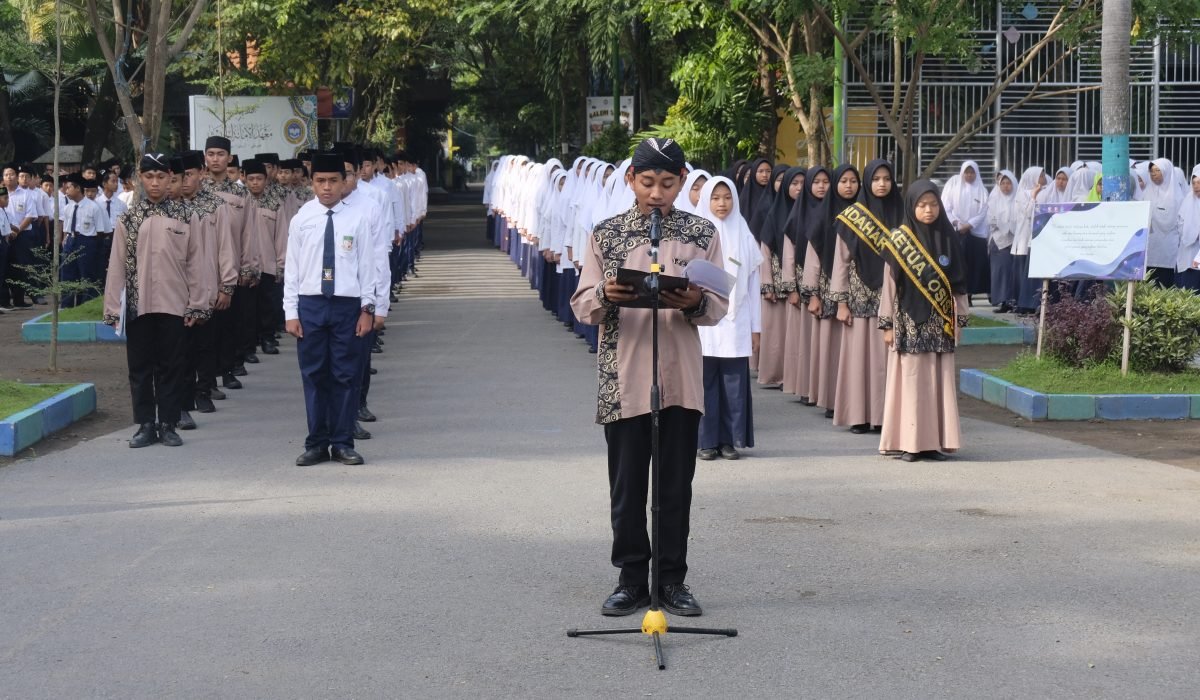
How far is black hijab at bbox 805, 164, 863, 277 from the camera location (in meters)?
11.8

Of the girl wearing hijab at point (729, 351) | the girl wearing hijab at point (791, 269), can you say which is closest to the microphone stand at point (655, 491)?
the girl wearing hijab at point (729, 351)

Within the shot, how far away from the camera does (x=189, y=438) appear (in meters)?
11.2

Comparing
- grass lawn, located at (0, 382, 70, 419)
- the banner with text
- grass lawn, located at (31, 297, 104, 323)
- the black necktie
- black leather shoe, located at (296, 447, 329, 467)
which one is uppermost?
the banner with text

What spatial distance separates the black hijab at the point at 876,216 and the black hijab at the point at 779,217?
179 cm

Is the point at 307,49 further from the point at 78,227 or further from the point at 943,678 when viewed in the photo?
the point at 943,678

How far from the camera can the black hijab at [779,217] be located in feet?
42.8

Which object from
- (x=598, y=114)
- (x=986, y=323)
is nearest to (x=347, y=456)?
(x=986, y=323)

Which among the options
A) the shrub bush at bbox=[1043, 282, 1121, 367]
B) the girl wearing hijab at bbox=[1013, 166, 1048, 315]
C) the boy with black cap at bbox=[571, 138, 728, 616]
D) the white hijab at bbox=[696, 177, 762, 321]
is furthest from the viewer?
the girl wearing hijab at bbox=[1013, 166, 1048, 315]

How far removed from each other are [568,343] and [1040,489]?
8460 millimetres

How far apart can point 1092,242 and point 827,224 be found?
2251 millimetres

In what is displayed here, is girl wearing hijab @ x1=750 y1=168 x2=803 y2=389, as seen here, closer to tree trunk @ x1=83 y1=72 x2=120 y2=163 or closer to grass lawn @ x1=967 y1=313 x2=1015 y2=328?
grass lawn @ x1=967 y1=313 x2=1015 y2=328

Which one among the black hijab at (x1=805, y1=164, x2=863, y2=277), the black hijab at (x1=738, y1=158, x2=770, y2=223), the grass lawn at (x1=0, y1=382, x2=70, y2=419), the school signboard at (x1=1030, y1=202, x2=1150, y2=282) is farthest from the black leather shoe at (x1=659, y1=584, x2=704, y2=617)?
the black hijab at (x1=738, y1=158, x2=770, y2=223)

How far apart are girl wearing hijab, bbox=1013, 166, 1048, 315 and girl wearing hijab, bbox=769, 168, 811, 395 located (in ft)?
21.9

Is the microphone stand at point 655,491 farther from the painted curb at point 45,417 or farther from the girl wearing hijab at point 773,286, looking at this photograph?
the girl wearing hijab at point 773,286
